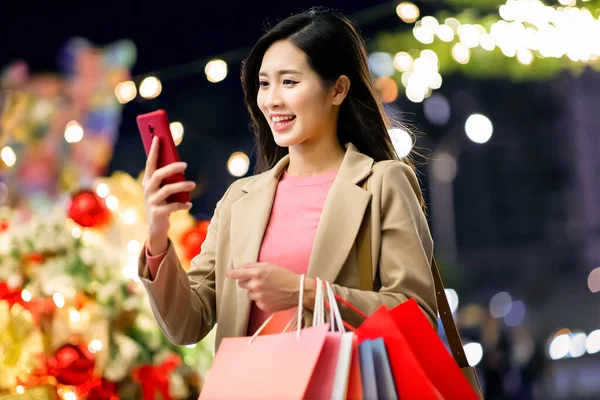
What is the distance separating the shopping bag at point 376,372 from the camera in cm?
164

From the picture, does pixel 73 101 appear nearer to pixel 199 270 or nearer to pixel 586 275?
pixel 199 270

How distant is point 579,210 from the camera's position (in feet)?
85.6

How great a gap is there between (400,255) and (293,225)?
255 mm

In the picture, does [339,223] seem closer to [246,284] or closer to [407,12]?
[246,284]

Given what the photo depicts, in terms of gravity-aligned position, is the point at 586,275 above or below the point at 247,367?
below

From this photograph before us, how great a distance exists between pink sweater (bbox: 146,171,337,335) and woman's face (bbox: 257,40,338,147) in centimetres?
11

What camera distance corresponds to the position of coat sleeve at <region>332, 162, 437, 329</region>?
193 cm

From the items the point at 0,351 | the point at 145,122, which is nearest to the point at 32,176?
the point at 0,351

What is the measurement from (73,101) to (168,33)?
56cm

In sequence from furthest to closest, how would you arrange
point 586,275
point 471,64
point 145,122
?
point 586,275, point 471,64, point 145,122

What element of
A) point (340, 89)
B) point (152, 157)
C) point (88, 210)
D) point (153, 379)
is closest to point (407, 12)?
point (88, 210)

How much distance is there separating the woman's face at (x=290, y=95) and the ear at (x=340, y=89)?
0.06 meters

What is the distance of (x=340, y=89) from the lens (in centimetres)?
222

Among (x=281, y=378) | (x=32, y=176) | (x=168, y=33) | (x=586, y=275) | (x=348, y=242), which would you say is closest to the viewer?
(x=281, y=378)
